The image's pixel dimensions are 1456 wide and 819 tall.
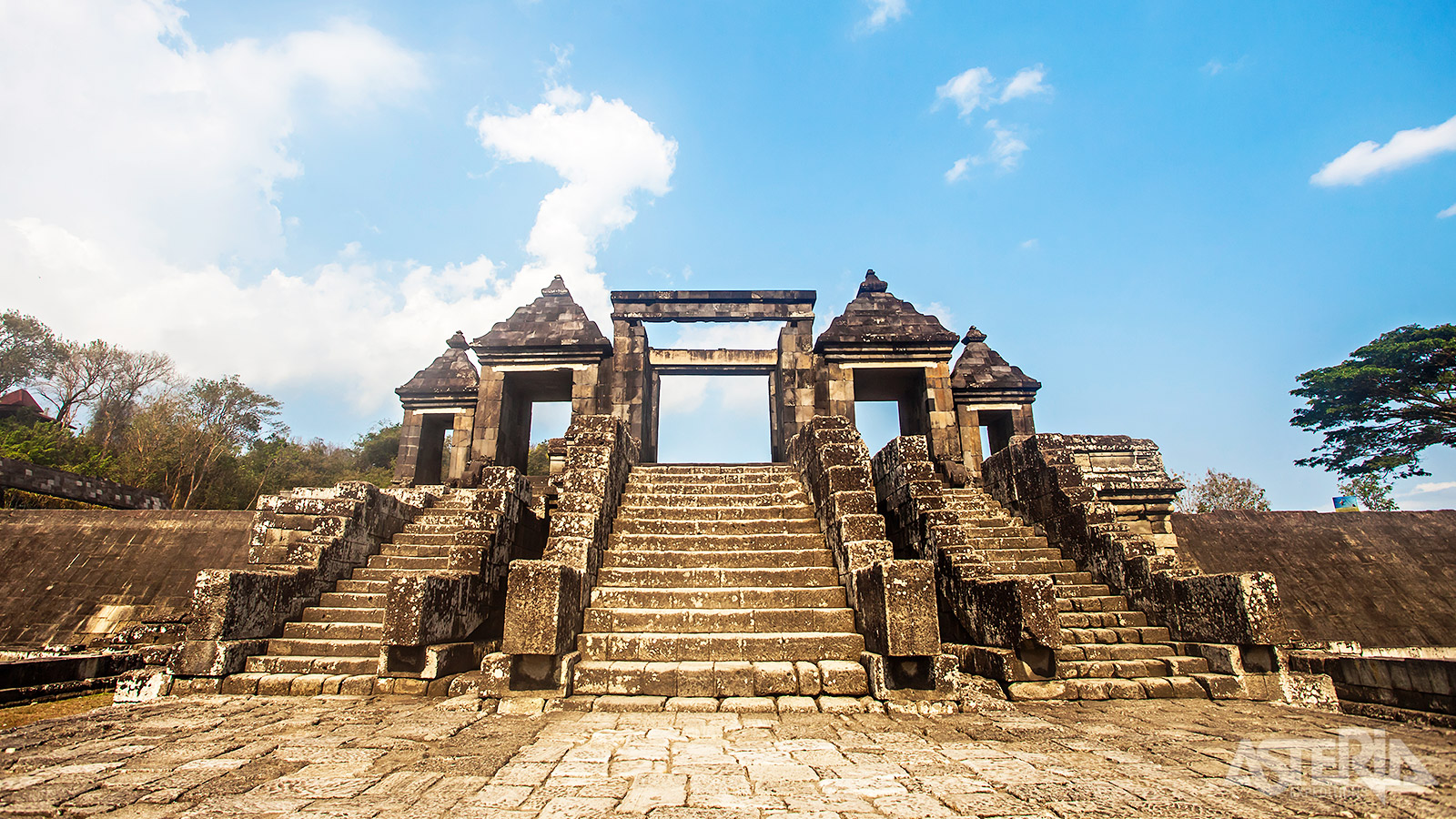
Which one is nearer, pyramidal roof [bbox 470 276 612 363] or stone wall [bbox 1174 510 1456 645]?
stone wall [bbox 1174 510 1456 645]

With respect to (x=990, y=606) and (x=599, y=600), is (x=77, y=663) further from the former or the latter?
(x=990, y=606)

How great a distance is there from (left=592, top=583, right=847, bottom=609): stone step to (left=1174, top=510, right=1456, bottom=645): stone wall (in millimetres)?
9268

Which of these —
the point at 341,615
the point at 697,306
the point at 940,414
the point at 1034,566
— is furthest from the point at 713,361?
the point at 341,615

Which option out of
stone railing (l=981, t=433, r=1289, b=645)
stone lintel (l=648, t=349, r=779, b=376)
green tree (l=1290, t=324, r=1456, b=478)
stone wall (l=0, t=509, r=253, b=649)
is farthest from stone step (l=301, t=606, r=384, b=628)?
green tree (l=1290, t=324, r=1456, b=478)

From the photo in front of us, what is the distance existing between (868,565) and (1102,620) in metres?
3.17

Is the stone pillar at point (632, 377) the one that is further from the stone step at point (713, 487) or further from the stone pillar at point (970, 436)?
the stone pillar at point (970, 436)

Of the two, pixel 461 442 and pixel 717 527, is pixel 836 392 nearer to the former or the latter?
pixel 717 527

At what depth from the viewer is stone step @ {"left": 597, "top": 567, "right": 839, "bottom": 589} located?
6.84 meters

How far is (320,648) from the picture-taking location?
6.65m

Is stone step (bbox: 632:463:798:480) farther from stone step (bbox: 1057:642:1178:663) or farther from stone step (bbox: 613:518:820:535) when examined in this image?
stone step (bbox: 1057:642:1178:663)

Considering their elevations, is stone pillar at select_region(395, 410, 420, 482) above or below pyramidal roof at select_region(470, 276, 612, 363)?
below

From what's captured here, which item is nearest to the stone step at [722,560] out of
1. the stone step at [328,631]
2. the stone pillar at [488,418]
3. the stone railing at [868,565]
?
the stone railing at [868,565]

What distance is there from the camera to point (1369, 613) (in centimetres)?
1046

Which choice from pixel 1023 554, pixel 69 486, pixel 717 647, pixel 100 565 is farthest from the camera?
pixel 69 486
